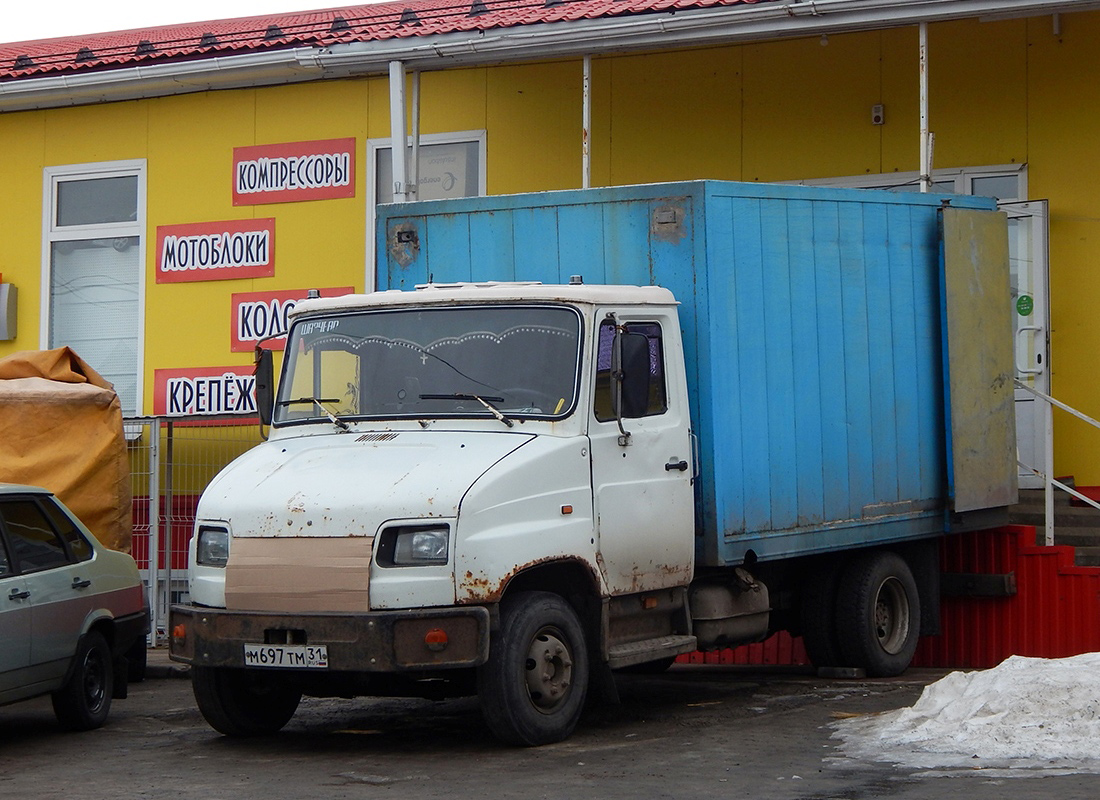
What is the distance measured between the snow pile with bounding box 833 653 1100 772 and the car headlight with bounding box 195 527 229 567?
326 cm

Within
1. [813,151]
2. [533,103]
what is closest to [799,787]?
[813,151]

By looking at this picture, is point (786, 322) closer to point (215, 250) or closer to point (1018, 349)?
point (1018, 349)

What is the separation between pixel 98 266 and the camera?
1628cm

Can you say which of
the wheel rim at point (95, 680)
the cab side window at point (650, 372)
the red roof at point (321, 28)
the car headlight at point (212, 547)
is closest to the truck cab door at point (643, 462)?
the cab side window at point (650, 372)

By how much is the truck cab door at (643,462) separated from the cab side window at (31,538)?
10.6 feet

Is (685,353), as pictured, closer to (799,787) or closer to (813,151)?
(799,787)

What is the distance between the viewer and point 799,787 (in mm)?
7109

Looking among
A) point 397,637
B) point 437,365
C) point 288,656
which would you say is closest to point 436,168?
point 437,365

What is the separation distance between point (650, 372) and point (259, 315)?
741cm

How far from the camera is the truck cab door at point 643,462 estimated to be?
8.65m

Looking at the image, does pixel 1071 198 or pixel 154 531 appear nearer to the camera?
pixel 1071 198

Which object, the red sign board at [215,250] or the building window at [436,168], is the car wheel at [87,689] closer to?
the building window at [436,168]

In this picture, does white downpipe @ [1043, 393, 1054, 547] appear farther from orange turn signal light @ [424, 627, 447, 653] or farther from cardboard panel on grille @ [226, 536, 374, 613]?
cardboard panel on grille @ [226, 536, 374, 613]

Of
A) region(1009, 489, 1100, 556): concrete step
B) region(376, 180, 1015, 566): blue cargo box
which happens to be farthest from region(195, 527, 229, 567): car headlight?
region(1009, 489, 1100, 556): concrete step
